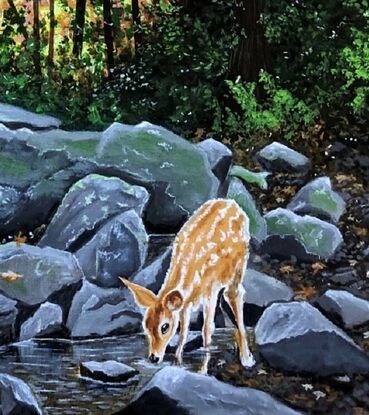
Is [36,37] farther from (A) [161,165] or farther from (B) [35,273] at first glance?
(B) [35,273]

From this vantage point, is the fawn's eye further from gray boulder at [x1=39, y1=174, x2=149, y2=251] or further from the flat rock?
gray boulder at [x1=39, y1=174, x2=149, y2=251]

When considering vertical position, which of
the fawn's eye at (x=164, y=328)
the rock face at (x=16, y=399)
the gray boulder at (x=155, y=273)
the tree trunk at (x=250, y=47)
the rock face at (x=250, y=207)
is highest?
the tree trunk at (x=250, y=47)

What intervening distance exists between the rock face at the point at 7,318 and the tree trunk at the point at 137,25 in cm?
143

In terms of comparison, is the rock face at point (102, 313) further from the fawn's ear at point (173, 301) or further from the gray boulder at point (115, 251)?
the fawn's ear at point (173, 301)

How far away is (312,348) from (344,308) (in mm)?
314

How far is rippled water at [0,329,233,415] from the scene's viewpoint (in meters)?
3.31

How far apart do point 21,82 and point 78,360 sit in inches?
63.3

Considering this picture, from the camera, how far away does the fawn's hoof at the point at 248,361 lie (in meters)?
3.57

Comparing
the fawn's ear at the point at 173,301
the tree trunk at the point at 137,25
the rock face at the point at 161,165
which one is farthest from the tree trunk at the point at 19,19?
the fawn's ear at the point at 173,301

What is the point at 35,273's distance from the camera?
3.82 metres

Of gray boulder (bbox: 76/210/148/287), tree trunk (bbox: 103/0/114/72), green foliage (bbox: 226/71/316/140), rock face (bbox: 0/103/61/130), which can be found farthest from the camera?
green foliage (bbox: 226/71/316/140)

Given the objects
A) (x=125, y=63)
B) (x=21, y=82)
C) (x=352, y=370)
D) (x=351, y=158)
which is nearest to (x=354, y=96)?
(x=351, y=158)

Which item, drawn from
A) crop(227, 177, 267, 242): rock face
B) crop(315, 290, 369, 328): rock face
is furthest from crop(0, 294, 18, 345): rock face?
crop(315, 290, 369, 328): rock face

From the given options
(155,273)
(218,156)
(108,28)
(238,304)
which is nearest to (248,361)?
(238,304)
